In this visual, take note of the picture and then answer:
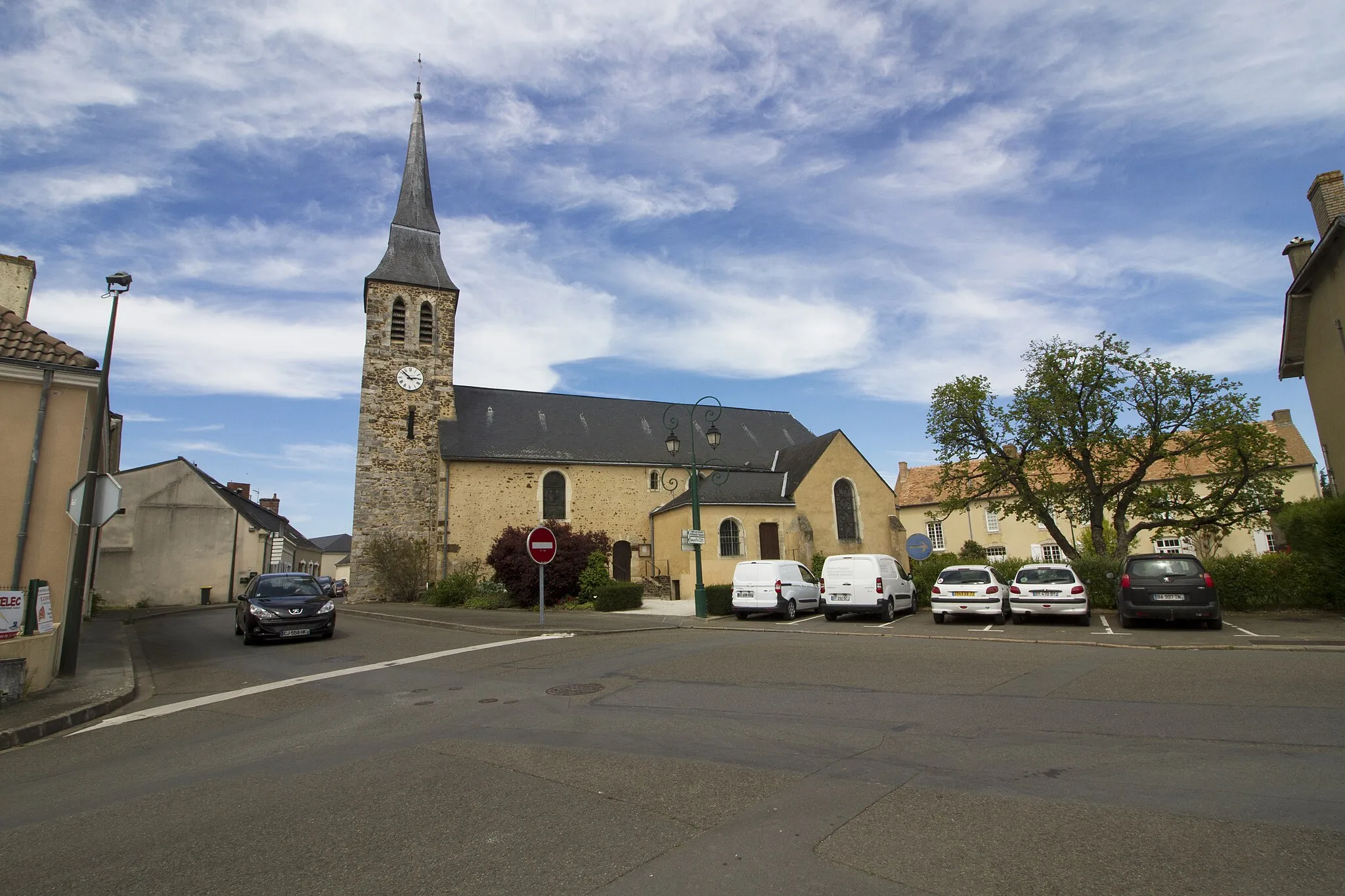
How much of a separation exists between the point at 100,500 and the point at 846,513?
26.0 m

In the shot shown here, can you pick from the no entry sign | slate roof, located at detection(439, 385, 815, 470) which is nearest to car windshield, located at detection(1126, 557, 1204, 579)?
the no entry sign

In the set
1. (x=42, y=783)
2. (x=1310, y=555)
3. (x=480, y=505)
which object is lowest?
(x=42, y=783)

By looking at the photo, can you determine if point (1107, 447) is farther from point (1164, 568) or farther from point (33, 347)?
point (33, 347)

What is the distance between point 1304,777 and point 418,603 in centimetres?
2861

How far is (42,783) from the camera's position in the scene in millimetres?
5461

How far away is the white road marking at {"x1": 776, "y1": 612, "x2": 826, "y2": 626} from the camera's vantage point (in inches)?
679

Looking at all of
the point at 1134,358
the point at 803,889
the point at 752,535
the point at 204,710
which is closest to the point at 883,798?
the point at 803,889

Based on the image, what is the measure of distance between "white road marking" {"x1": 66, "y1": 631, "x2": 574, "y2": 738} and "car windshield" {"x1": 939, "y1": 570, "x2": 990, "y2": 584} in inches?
364

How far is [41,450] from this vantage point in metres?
10.8

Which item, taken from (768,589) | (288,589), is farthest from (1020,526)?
(288,589)

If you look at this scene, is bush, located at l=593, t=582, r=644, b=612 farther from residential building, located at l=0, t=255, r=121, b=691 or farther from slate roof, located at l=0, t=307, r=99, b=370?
slate roof, located at l=0, t=307, r=99, b=370

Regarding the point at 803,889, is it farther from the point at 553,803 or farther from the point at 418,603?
the point at 418,603

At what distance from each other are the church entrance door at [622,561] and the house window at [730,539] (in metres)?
6.36

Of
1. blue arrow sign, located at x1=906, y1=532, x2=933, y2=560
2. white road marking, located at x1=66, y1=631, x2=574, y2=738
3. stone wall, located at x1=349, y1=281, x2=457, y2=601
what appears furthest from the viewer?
stone wall, located at x1=349, y1=281, x2=457, y2=601
